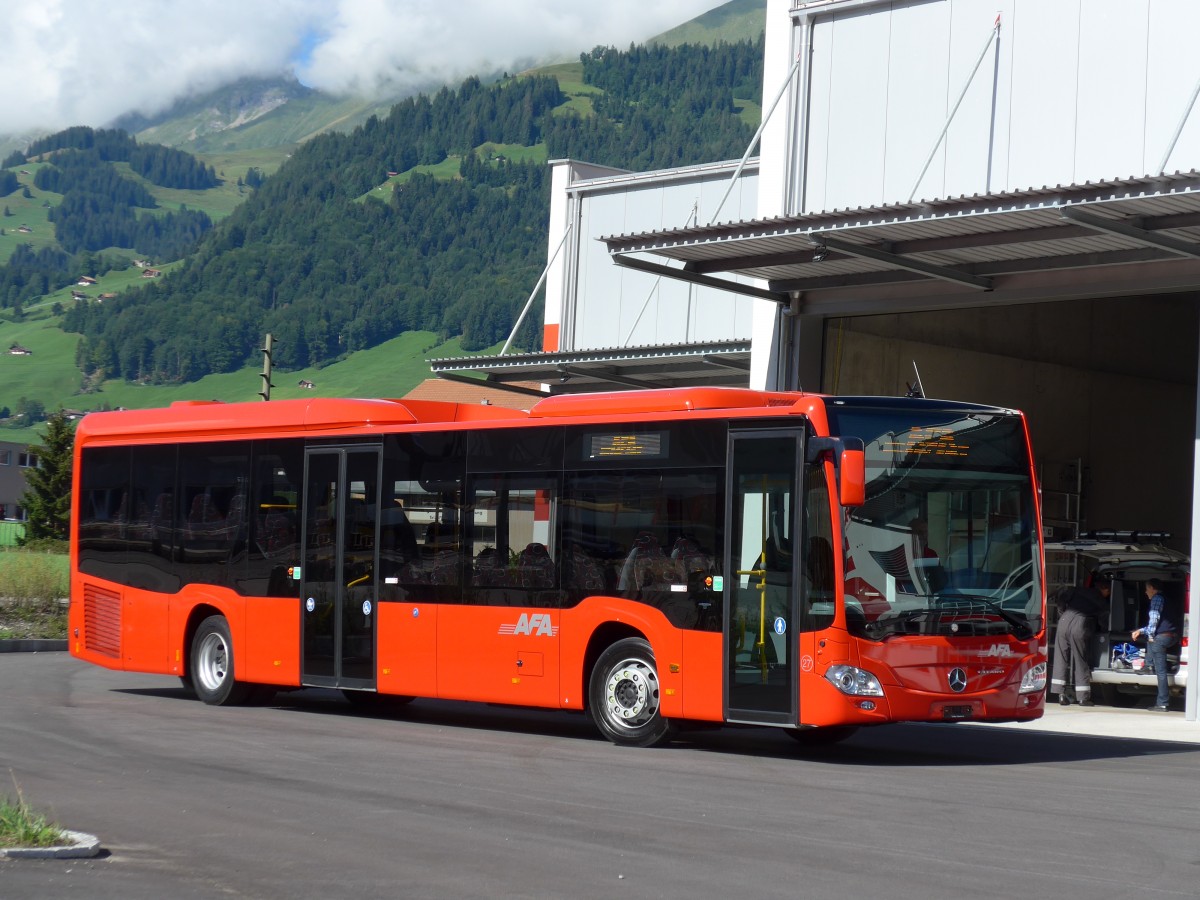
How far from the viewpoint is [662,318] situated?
32.3 metres

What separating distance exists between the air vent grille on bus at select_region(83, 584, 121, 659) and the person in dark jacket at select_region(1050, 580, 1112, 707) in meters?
11.4

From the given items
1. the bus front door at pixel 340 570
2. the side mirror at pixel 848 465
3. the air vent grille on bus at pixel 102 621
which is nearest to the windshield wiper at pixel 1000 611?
the side mirror at pixel 848 465

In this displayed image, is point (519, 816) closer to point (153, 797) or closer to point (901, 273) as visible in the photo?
point (153, 797)

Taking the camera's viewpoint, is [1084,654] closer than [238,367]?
Yes

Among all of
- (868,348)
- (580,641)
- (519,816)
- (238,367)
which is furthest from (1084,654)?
(238,367)

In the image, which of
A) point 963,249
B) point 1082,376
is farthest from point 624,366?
point 963,249

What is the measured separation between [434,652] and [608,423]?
115 inches

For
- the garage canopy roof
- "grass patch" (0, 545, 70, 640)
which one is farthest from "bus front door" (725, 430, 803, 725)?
"grass patch" (0, 545, 70, 640)

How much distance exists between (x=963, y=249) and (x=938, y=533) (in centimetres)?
652

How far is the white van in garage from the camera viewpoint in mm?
21578

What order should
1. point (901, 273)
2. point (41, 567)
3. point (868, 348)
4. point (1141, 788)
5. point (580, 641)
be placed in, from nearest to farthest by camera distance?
point (1141, 788)
point (580, 641)
point (901, 273)
point (868, 348)
point (41, 567)

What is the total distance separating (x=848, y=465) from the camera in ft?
41.9

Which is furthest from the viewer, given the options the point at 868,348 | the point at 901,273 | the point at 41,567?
the point at 41,567

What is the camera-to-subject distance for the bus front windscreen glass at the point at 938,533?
43.0ft
